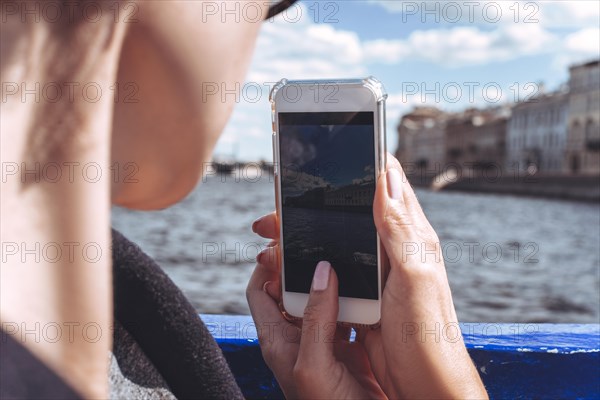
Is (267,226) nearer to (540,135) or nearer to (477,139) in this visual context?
(540,135)

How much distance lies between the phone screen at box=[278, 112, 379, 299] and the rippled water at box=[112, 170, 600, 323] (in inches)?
43.8

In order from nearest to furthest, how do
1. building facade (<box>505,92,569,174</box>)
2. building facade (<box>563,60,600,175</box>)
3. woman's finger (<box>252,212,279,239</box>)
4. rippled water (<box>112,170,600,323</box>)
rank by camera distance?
woman's finger (<box>252,212,279,239</box>) → rippled water (<box>112,170,600,323</box>) → building facade (<box>563,60,600,175</box>) → building facade (<box>505,92,569,174</box>)

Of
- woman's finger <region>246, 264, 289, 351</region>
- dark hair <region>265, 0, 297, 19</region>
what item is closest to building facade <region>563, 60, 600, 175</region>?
woman's finger <region>246, 264, 289, 351</region>

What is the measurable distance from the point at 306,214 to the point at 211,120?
43 cm

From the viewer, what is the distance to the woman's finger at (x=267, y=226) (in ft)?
3.03

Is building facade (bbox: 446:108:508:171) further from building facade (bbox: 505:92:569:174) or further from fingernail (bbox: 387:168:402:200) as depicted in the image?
fingernail (bbox: 387:168:402:200)

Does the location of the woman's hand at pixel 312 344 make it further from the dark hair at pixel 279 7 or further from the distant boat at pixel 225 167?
the dark hair at pixel 279 7

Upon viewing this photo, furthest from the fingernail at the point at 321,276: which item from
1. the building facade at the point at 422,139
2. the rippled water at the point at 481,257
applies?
the building facade at the point at 422,139

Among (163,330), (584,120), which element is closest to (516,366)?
(163,330)

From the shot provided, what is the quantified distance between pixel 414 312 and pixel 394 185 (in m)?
0.14

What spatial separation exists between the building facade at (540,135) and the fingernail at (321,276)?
158ft

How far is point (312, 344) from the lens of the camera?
79cm

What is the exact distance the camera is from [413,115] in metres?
77.3

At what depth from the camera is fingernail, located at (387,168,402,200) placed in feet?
2.57
